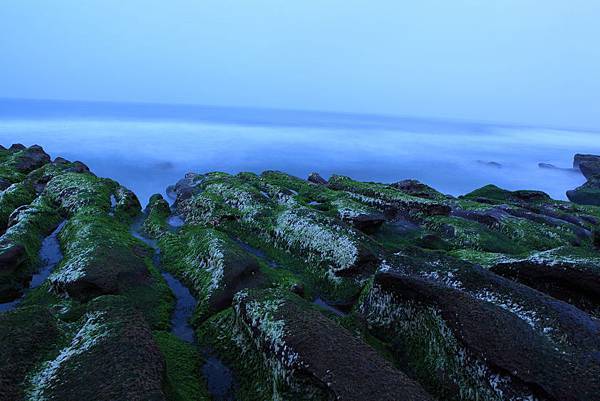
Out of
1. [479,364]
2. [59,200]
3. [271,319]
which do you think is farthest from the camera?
[59,200]

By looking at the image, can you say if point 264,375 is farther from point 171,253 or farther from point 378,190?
point 378,190

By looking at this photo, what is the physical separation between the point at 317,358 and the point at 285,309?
309cm

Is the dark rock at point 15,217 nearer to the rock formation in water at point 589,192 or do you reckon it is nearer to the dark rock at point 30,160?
the dark rock at point 30,160

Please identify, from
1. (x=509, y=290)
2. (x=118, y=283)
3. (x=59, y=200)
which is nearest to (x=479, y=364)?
(x=509, y=290)

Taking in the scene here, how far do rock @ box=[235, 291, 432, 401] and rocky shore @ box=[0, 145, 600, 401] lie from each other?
6 centimetres

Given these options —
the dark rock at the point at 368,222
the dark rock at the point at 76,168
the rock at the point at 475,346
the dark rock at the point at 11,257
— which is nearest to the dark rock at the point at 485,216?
the dark rock at the point at 368,222

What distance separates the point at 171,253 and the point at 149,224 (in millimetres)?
8484

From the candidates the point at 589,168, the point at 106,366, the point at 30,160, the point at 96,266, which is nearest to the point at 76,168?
the point at 30,160

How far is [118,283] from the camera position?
20.5 meters

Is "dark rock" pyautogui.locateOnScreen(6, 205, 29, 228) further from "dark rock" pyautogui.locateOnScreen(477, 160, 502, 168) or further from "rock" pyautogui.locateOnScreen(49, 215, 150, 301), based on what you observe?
"dark rock" pyautogui.locateOnScreen(477, 160, 502, 168)

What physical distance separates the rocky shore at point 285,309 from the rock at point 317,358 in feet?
0.20

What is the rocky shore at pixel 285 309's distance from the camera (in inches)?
492

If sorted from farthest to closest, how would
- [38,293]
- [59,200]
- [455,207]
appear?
[455,207], [59,200], [38,293]

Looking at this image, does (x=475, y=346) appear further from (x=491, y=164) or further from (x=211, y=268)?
(x=491, y=164)
